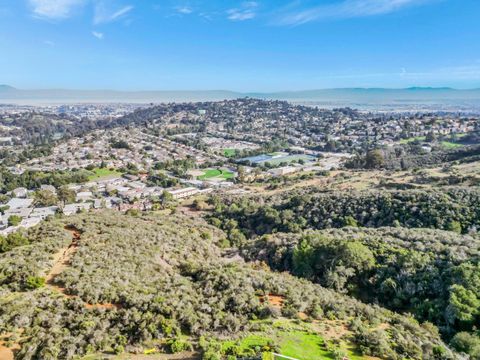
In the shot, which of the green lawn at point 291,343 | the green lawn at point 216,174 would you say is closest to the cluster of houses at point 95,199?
the green lawn at point 216,174

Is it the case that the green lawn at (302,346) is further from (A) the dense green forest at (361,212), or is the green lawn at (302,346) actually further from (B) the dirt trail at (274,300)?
(A) the dense green forest at (361,212)

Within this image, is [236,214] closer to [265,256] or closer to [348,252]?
[265,256]

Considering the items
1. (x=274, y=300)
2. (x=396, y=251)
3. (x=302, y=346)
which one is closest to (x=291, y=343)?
(x=302, y=346)

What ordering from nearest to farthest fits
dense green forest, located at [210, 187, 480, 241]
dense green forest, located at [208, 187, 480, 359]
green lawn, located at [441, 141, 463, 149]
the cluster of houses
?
dense green forest, located at [208, 187, 480, 359] < dense green forest, located at [210, 187, 480, 241] < the cluster of houses < green lawn, located at [441, 141, 463, 149]

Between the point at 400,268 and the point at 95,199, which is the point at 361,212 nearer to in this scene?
the point at 400,268

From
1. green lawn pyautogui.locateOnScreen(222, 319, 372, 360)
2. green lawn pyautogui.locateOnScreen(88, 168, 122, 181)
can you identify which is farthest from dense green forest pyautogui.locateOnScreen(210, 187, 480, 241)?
green lawn pyautogui.locateOnScreen(88, 168, 122, 181)

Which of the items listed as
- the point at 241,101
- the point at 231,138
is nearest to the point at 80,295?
the point at 231,138

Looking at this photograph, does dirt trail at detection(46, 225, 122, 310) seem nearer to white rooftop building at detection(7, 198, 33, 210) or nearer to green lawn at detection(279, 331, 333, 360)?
green lawn at detection(279, 331, 333, 360)
